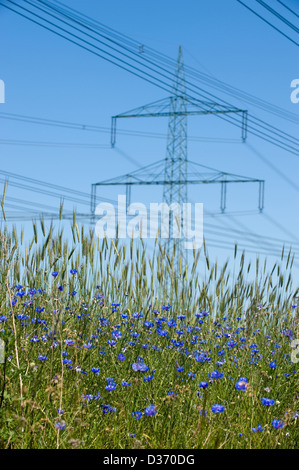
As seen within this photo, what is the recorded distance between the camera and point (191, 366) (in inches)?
112

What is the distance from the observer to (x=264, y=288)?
4039mm

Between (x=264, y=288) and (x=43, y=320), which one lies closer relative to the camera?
(x=43, y=320)

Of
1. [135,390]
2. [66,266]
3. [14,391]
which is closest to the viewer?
[14,391]

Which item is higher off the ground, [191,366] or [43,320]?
[43,320]

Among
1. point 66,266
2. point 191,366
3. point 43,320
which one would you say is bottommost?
point 191,366
